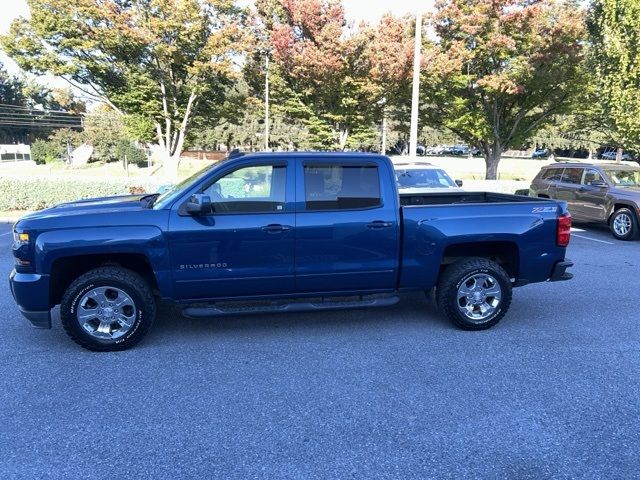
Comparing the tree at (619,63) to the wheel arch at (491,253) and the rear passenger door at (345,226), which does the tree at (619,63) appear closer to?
the wheel arch at (491,253)

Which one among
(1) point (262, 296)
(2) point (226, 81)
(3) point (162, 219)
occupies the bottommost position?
(1) point (262, 296)

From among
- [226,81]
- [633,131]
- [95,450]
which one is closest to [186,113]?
[226,81]

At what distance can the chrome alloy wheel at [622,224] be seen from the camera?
10469mm

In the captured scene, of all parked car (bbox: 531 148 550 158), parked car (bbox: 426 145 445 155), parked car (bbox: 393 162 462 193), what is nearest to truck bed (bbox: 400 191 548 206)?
parked car (bbox: 393 162 462 193)

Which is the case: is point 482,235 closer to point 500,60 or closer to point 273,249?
point 273,249

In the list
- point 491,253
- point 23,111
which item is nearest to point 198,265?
point 491,253

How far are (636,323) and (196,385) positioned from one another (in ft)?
14.9

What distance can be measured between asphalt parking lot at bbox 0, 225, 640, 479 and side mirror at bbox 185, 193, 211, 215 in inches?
49.3

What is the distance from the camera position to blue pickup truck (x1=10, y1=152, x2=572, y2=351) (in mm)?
4258

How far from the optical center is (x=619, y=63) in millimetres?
13516

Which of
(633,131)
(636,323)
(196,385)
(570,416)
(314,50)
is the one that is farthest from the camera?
(314,50)

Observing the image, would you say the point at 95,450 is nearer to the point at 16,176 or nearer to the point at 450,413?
the point at 450,413

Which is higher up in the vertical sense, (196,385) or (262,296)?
(262,296)

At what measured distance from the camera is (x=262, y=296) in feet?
15.2
